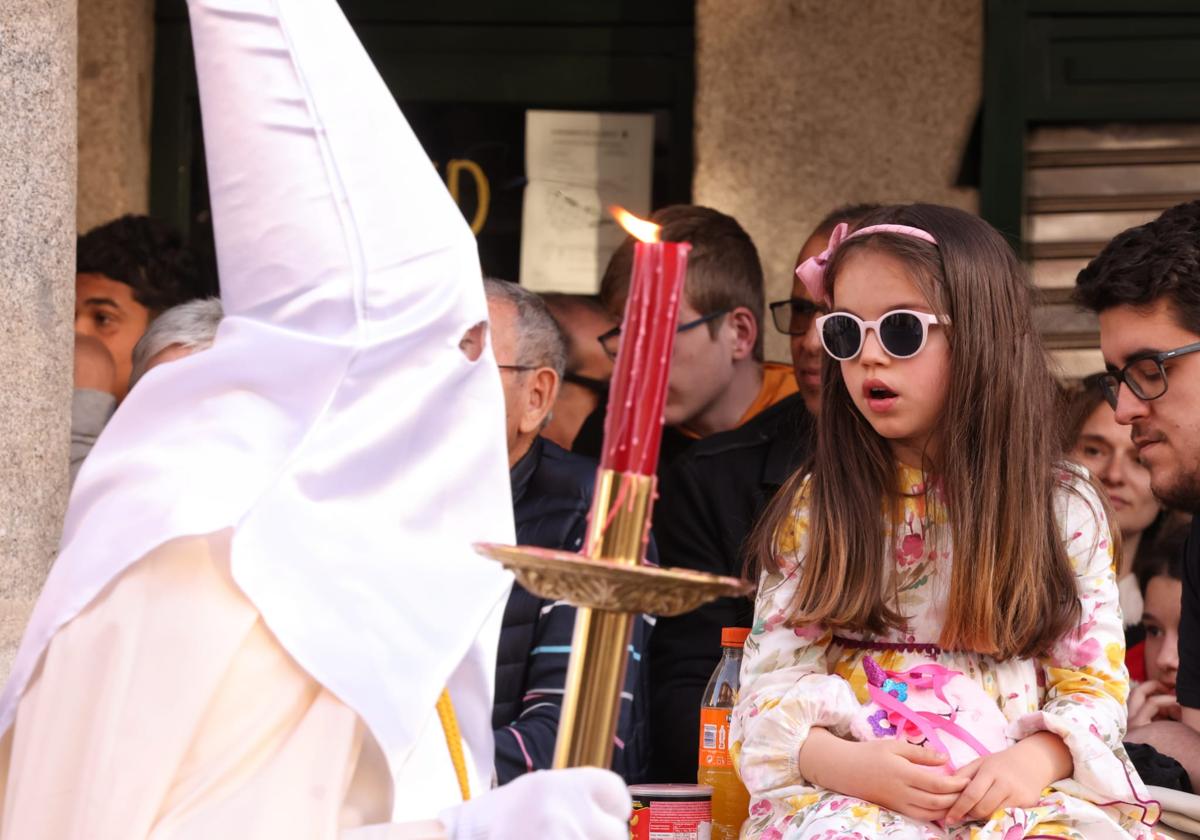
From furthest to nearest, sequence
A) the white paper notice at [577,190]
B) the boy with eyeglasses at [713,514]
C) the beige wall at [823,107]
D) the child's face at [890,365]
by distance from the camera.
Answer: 1. the white paper notice at [577,190]
2. the beige wall at [823,107]
3. the boy with eyeglasses at [713,514]
4. the child's face at [890,365]

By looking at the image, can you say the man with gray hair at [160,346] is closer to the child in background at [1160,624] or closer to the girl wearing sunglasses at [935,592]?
the girl wearing sunglasses at [935,592]

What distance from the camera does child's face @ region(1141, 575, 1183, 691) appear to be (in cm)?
462

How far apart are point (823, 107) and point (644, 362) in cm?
499

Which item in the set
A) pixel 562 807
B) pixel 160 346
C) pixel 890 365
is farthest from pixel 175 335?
pixel 562 807

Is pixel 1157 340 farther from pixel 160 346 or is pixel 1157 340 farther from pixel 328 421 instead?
pixel 160 346

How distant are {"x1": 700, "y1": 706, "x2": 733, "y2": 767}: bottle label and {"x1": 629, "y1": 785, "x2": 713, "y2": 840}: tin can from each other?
0.26ft

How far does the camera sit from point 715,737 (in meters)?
3.71

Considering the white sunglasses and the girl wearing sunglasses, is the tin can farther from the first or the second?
the white sunglasses

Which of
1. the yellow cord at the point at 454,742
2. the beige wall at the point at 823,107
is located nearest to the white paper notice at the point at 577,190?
the beige wall at the point at 823,107

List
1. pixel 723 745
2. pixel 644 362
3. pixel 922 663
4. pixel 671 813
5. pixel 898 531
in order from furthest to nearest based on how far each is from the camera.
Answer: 1. pixel 723 745
2. pixel 671 813
3. pixel 898 531
4. pixel 922 663
5. pixel 644 362

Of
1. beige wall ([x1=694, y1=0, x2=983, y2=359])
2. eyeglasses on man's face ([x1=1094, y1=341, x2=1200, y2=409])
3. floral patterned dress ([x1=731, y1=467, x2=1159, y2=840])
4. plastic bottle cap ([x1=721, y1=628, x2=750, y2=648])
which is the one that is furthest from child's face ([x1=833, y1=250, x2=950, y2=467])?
beige wall ([x1=694, y1=0, x2=983, y2=359])

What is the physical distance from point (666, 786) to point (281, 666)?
1846 millimetres

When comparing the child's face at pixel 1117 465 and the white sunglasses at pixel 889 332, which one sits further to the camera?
the child's face at pixel 1117 465

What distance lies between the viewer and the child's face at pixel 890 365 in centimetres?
329
